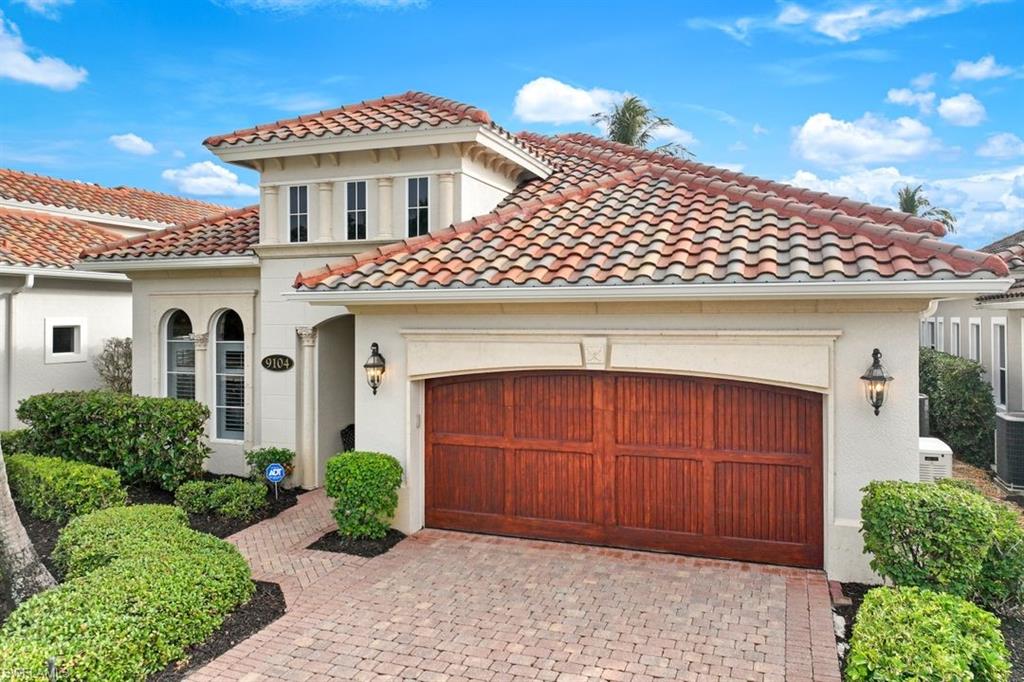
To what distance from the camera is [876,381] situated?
7.22 metres

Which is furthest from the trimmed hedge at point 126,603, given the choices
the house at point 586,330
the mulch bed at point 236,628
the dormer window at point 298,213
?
the dormer window at point 298,213

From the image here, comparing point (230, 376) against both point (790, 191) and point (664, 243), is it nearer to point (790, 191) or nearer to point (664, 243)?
point (664, 243)

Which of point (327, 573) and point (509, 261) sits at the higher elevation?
point (509, 261)

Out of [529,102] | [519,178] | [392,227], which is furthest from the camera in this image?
[529,102]

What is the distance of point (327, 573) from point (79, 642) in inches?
118

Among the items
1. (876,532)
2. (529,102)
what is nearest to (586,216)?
(876,532)

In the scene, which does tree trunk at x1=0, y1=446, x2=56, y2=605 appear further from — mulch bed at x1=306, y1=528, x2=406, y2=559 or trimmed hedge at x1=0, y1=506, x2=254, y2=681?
mulch bed at x1=306, y1=528, x2=406, y2=559

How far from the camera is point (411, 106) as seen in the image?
11938 millimetres

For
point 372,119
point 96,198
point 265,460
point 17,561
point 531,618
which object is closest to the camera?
point 531,618

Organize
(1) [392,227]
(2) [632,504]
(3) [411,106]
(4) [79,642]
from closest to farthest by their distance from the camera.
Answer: (4) [79,642]
(2) [632,504]
(1) [392,227]
(3) [411,106]

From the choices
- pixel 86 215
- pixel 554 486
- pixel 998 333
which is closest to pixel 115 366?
pixel 86 215

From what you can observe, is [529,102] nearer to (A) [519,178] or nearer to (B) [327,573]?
(A) [519,178]

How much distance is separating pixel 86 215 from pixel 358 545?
15165mm

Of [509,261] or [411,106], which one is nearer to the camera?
[509,261]
